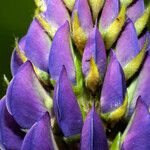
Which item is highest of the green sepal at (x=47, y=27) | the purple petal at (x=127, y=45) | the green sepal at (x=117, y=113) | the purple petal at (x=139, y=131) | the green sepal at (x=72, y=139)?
the green sepal at (x=47, y=27)

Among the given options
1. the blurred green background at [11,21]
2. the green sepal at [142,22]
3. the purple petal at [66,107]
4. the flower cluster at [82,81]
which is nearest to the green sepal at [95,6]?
the flower cluster at [82,81]

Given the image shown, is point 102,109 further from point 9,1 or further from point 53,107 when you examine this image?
point 9,1

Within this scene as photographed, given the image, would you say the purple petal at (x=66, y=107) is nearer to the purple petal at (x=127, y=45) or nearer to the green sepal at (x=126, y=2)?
→ the purple petal at (x=127, y=45)

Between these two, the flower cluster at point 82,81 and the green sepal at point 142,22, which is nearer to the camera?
→ the flower cluster at point 82,81

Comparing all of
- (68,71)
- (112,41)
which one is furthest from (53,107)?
(112,41)

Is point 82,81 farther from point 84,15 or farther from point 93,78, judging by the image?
point 84,15

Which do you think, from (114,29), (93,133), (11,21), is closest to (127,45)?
(114,29)
